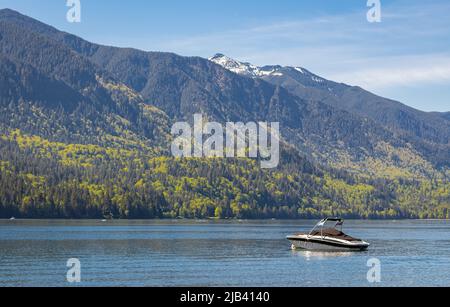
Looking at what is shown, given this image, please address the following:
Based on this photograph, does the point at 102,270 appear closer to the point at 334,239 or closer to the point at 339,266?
the point at 339,266

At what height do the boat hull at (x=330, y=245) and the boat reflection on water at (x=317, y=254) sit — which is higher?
the boat hull at (x=330, y=245)

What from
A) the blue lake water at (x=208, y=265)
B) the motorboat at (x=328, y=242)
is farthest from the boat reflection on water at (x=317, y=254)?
the motorboat at (x=328, y=242)

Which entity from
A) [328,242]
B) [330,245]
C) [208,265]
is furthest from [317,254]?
[208,265]

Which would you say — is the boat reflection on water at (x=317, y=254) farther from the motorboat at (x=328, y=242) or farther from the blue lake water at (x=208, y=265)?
the motorboat at (x=328, y=242)

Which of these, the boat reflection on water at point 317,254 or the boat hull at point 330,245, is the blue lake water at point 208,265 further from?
the boat hull at point 330,245

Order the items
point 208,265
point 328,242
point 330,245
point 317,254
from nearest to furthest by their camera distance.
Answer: point 208,265 < point 317,254 < point 328,242 < point 330,245

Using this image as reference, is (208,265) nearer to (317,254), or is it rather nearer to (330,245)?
(317,254)

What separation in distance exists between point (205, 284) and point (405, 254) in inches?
2825

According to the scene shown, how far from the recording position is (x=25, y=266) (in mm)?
132125

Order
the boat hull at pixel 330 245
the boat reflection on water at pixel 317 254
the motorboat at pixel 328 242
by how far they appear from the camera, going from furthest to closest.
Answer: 1. the motorboat at pixel 328 242
2. the boat hull at pixel 330 245
3. the boat reflection on water at pixel 317 254

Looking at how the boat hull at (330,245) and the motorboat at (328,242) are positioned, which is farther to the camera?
the motorboat at (328,242)

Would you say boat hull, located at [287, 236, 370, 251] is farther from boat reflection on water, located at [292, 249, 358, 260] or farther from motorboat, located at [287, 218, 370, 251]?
boat reflection on water, located at [292, 249, 358, 260]

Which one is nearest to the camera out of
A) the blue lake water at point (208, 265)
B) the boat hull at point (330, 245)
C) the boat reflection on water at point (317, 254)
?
the blue lake water at point (208, 265)

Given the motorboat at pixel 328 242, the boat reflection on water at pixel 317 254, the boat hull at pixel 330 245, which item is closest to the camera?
the boat reflection on water at pixel 317 254
